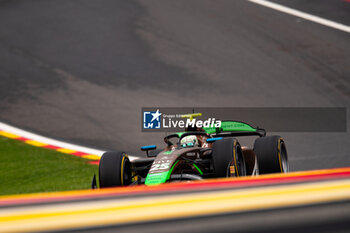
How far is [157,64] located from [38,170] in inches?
240

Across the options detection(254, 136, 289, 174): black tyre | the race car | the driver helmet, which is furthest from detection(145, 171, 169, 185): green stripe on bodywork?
detection(254, 136, 289, 174): black tyre

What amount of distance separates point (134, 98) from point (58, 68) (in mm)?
2953

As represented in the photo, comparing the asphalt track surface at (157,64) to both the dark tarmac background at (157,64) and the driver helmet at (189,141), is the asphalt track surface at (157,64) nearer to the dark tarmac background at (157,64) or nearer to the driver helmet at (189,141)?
the dark tarmac background at (157,64)

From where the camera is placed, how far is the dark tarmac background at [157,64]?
10.7 m

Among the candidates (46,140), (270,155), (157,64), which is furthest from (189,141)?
(157,64)

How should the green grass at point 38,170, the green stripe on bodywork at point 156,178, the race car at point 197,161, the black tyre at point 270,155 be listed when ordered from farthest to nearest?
the green grass at point 38,170
the black tyre at point 270,155
the race car at point 197,161
the green stripe on bodywork at point 156,178

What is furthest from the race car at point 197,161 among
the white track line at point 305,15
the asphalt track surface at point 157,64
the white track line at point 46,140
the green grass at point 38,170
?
the white track line at point 305,15

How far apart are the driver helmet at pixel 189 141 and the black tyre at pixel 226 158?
0.70 metres

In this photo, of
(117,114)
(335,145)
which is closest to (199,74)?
(117,114)

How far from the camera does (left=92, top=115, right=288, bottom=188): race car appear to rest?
17.6 feet

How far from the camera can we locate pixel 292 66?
12.9m

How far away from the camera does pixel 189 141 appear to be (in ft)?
20.3

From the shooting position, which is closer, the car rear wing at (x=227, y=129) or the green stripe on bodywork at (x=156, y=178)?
the green stripe on bodywork at (x=156, y=178)

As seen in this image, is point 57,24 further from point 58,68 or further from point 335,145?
point 335,145
